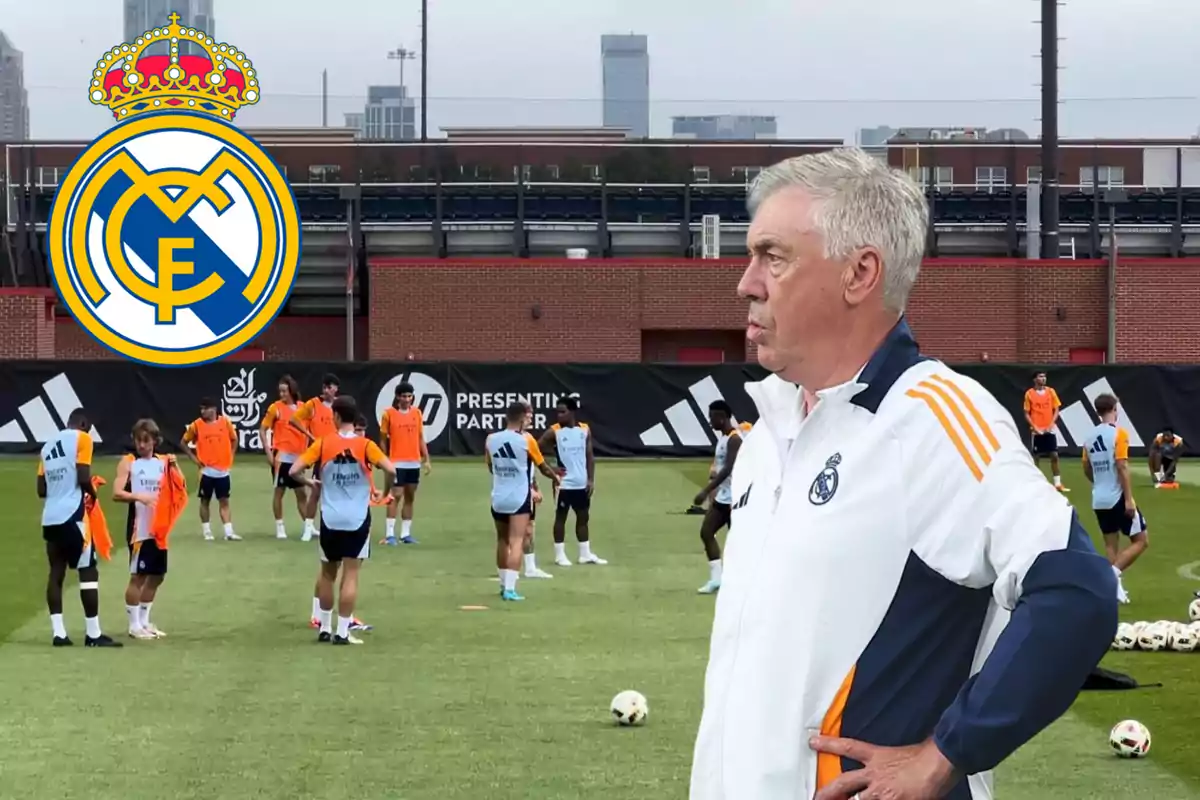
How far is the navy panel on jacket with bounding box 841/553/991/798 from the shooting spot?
284cm

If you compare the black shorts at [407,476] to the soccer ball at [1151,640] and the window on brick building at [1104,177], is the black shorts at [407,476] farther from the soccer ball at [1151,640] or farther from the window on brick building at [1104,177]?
the window on brick building at [1104,177]

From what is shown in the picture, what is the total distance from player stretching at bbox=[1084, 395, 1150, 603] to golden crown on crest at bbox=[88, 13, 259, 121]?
1629 cm

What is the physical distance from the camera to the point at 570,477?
21703 mm

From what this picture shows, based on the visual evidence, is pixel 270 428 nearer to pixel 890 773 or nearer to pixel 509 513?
pixel 509 513

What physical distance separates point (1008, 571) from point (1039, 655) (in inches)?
5.4

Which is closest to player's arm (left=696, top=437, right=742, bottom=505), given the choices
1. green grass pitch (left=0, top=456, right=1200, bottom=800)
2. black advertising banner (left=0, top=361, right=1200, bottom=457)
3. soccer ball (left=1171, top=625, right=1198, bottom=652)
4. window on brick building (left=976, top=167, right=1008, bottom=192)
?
green grass pitch (left=0, top=456, right=1200, bottom=800)

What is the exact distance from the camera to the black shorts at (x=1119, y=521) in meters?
17.9

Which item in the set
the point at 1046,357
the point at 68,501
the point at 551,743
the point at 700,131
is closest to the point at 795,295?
the point at 551,743

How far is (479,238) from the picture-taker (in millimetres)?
50156

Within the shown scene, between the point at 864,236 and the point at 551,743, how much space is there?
Answer: 8.31 metres

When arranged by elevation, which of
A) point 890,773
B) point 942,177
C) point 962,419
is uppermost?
point 942,177

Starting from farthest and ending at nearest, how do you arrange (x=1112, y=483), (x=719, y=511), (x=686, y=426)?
(x=686, y=426) < (x=719, y=511) < (x=1112, y=483)

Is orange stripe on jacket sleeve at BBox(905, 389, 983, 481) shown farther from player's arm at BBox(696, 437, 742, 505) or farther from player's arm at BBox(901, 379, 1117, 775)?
player's arm at BBox(696, 437, 742, 505)

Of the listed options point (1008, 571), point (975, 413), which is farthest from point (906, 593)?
point (975, 413)
